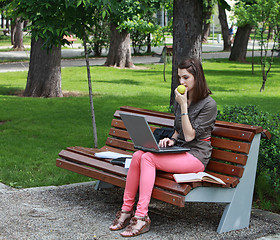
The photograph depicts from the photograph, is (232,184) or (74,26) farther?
(74,26)

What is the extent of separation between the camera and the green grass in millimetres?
6875

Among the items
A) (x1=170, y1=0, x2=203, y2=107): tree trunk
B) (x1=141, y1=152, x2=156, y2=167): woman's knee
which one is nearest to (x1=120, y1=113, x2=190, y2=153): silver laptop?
(x1=141, y1=152, x2=156, y2=167): woman's knee

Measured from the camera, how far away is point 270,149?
5156 mm

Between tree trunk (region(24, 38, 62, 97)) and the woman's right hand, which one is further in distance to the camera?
tree trunk (region(24, 38, 62, 97))

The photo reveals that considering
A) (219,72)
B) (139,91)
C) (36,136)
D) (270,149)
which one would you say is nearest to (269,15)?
(219,72)

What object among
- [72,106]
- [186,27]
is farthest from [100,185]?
[72,106]

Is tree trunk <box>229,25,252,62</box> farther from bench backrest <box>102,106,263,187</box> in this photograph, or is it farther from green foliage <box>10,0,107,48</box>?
bench backrest <box>102,106,263,187</box>

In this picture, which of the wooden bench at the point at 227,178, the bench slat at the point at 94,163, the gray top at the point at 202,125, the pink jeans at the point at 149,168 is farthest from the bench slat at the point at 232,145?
the bench slat at the point at 94,163

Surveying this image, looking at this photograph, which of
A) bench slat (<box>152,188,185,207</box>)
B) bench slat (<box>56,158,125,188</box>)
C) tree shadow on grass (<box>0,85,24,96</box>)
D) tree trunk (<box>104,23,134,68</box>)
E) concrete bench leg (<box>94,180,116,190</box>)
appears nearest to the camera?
bench slat (<box>152,188,185,207</box>)

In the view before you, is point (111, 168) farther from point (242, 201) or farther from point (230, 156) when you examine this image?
point (242, 201)

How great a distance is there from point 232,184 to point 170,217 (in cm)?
80

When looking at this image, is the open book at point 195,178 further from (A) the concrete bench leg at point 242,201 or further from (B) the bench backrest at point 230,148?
→ (A) the concrete bench leg at point 242,201

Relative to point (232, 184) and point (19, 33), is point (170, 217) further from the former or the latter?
point (19, 33)

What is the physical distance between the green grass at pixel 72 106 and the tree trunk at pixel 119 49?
0.83 m
